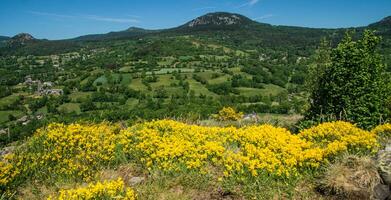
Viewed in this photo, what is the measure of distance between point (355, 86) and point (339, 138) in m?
4.22

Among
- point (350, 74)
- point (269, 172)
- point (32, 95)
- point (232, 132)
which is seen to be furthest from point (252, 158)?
Result: point (32, 95)

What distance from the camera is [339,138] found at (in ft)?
32.4

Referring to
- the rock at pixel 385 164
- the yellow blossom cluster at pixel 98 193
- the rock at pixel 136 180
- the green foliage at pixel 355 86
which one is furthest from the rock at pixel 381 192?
the green foliage at pixel 355 86

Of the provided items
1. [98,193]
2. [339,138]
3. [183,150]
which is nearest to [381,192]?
[339,138]

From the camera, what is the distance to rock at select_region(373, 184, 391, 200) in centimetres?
720

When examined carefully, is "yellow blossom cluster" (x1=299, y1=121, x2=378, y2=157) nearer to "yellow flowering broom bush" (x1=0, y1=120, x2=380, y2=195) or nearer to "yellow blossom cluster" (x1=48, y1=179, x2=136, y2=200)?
"yellow flowering broom bush" (x1=0, y1=120, x2=380, y2=195)

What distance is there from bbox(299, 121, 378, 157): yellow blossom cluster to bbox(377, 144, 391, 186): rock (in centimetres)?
40

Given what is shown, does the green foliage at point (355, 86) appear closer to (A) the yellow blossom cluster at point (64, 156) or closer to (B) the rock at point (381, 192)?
(B) the rock at point (381, 192)

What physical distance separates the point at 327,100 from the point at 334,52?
70.0 inches

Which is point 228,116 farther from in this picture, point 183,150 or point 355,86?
point 183,150

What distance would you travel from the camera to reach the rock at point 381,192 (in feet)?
23.6

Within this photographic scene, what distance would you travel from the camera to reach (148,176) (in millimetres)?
8719

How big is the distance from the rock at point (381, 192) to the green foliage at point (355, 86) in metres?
5.43

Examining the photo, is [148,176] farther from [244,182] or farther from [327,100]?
[327,100]
